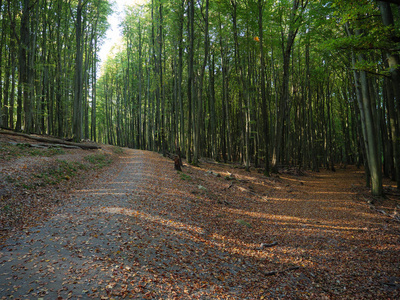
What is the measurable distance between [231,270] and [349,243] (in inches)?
157

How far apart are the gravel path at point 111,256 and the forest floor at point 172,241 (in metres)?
0.02

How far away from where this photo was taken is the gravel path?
11.8 ft

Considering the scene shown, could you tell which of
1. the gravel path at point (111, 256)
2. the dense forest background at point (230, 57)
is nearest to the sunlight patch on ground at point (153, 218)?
the gravel path at point (111, 256)

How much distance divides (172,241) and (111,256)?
1623 millimetres

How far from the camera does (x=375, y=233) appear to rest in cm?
720

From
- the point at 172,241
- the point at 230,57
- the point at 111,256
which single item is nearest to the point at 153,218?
the point at 172,241

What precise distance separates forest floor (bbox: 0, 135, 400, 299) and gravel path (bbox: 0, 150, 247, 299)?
22mm

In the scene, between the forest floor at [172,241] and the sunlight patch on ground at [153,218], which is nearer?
the forest floor at [172,241]

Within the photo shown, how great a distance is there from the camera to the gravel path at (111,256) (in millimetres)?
3586

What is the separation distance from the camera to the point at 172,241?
573 centimetres

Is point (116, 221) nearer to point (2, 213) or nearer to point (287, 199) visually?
point (2, 213)

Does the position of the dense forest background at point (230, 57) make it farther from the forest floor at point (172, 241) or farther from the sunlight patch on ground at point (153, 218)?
the sunlight patch on ground at point (153, 218)

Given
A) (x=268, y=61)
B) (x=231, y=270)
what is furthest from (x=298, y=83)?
(x=231, y=270)

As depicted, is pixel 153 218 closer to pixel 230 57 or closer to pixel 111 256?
pixel 111 256
